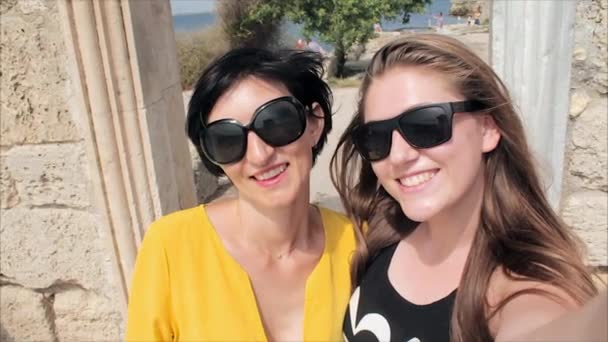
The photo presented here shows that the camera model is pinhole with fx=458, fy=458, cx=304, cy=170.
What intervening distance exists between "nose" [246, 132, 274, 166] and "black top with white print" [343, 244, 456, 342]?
48 centimetres

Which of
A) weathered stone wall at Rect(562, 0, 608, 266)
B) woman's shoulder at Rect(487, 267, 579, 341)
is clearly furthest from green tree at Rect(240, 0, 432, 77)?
woman's shoulder at Rect(487, 267, 579, 341)

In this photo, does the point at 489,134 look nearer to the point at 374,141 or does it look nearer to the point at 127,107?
the point at 374,141

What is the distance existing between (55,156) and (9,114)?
276 millimetres

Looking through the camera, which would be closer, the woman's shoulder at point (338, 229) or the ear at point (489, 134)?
the ear at point (489, 134)

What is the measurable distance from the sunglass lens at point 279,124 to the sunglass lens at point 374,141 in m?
0.18

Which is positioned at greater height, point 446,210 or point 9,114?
point 9,114

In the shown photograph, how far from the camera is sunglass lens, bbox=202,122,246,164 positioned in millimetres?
1257

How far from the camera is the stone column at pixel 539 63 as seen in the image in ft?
5.67

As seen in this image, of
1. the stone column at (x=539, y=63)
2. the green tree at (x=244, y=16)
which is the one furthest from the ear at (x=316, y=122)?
the green tree at (x=244, y=16)

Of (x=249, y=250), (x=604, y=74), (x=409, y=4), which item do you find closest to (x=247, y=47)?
(x=249, y=250)

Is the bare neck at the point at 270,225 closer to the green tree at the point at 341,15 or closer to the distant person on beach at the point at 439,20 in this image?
→ the distant person on beach at the point at 439,20

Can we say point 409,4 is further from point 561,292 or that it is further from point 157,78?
point 561,292

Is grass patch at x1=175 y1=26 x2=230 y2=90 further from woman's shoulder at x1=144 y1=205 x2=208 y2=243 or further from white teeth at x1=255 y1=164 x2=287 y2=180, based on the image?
white teeth at x1=255 y1=164 x2=287 y2=180

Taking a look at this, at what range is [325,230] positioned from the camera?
1.57 m
